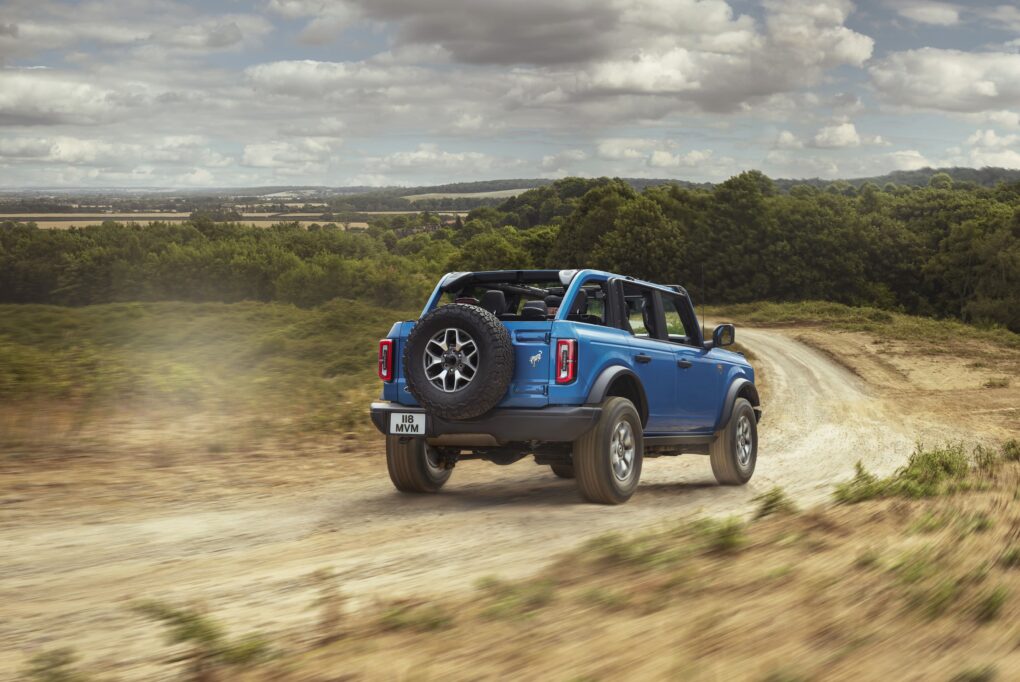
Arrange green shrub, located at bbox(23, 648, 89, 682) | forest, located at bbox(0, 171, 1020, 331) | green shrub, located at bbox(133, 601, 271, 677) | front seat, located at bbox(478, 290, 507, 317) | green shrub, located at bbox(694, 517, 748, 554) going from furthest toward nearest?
forest, located at bbox(0, 171, 1020, 331), front seat, located at bbox(478, 290, 507, 317), green shrub, located at bbox(694, 517, 748, 554), green shrub, located at bbox(133, 601, 271, 677), green shrub, located at bbox(23, 648, 89, 682)

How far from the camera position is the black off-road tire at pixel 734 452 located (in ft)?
32.0

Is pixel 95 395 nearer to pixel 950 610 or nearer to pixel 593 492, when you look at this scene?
pixel 593 492

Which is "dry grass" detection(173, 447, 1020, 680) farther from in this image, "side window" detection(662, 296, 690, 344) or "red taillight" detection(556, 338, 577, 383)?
"side window" detection(662, 296, 690, 344)

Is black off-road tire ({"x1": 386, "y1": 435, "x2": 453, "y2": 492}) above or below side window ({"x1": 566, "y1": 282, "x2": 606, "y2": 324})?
below

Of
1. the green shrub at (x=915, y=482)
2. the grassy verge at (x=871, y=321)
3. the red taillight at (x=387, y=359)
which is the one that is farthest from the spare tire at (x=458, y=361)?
the grassy verge at (x=871, y=321)

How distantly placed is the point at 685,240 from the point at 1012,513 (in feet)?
244

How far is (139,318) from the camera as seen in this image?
64.7 feet

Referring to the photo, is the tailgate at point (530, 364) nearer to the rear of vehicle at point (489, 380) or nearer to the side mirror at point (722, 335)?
the rear of vehicle at point (489, 380)

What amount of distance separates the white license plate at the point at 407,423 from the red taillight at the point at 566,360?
1131mm

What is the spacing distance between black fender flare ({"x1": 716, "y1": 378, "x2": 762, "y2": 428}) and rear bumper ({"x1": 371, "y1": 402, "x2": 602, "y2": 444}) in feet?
9.29

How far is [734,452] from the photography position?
32.2 ft

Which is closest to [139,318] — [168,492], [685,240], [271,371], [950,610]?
[271,371]

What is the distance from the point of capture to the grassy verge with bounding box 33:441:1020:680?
347 centimetres

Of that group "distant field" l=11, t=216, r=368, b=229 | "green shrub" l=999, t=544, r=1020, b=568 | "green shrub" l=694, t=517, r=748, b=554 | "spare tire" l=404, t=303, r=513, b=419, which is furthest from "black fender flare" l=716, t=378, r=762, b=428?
"distant field" l=11, t=216, r=368, b=229
